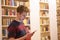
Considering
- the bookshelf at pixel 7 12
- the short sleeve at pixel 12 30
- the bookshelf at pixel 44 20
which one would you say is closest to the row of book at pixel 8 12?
the bookshelf at pixel 7 12

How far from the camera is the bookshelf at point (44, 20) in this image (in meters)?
4.48

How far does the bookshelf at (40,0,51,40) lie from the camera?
176 inches

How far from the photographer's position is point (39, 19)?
4.26m

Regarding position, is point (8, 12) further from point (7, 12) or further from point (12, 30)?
point (12, 30)

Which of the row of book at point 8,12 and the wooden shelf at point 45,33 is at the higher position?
the row of book at point 8,12

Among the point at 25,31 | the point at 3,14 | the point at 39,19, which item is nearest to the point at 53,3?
the point at 39,19

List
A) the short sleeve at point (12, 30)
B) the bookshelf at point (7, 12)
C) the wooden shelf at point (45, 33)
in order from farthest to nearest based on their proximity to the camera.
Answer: the wooden shelf at point (45, 33)
the bookshelf at point (7, 12)
the short sleeve at point (12, 30)

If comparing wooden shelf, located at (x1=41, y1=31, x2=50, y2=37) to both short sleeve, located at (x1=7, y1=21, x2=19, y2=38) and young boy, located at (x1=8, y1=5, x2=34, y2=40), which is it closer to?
young boy, located at (x1=8, y1=5, x2=34, y2=40)

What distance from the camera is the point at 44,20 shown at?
4.58 metres

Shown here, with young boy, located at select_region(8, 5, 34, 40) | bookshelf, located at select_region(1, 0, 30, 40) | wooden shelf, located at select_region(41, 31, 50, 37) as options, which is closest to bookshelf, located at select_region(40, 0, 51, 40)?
wooden shelf, located at select_region(41, 31, 50, 37)

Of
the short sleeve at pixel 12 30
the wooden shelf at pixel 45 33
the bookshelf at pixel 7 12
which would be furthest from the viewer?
the wooden shelf at pixel 45 33

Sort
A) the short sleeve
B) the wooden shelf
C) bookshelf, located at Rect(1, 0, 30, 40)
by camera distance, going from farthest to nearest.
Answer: the wooden shelf → bookshelf, located at Rect(1, 0, 30, 40) → the short sleeve

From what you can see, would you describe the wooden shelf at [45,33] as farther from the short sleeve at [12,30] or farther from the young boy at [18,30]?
the short sleeve at [12,30]

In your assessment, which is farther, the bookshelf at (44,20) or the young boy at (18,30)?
the bookshelf at (44,20)
